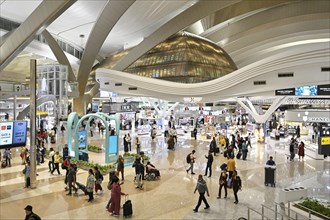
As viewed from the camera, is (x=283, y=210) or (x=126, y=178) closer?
(x=283, y=210)

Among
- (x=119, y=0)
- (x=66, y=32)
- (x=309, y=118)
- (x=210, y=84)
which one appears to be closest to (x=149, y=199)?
(x=210, y=84)

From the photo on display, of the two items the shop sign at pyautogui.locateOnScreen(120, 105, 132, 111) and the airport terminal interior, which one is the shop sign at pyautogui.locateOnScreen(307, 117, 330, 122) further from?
the shop sign at pyautogui.locateOnScreen(120, 105, 132, 111)

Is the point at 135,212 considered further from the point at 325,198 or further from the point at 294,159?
the point at 294,159

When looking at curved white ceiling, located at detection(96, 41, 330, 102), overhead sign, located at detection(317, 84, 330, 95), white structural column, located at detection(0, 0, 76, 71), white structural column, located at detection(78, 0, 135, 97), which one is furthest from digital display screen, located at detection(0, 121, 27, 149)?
overhead sign, located at detection(317, 84, 330, 95)

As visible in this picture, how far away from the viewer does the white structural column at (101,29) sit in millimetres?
17875

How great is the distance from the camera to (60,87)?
73.0ft

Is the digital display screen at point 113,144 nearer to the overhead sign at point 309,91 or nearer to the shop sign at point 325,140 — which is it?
the overhead sign at point 309,91

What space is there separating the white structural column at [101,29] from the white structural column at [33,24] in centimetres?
511

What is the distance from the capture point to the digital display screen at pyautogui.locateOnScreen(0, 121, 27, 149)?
1168 cm

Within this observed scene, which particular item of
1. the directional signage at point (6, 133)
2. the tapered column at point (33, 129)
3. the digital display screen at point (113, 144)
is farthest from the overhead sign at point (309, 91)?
the directional signage at point (6, 133)

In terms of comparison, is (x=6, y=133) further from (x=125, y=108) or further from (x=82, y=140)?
(x=125, y=108)

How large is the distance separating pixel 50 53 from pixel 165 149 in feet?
49.6

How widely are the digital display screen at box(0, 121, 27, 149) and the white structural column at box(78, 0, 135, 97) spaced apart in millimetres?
9175

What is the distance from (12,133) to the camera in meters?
12.0
